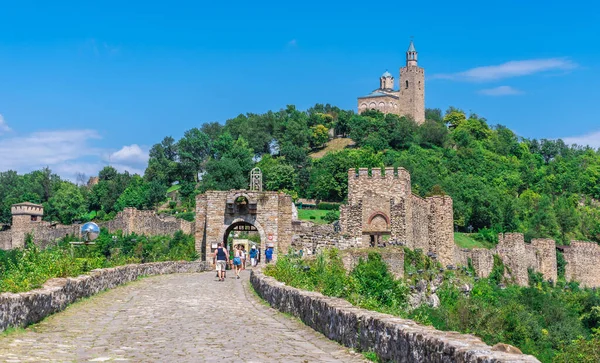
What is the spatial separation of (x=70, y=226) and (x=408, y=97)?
52944mm

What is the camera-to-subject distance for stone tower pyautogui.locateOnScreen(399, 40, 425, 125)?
104m

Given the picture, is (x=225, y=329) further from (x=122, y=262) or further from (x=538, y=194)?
(x=538, y=194)

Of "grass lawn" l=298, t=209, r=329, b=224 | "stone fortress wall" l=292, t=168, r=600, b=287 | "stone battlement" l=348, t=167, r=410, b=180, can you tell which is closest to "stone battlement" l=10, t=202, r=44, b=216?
"grass lawn" l=298, t=209, r=329, b=224

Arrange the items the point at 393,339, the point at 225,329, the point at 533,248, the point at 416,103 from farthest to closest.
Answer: the point at 416,103 → the point at 533,248 → the point at 225,329 → the point at 393,339

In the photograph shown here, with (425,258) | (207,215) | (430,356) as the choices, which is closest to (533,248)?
(425,258)

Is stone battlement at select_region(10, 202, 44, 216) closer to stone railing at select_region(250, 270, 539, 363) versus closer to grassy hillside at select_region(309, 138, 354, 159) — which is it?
grassy hillside at select_region(309, 138, 354, 159)

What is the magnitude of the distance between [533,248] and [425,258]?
22297 millimetres

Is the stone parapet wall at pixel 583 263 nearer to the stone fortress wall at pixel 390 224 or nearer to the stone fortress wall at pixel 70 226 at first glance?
the stone fortress wall at pixel 390 224

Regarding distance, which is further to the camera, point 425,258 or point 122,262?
point 425,258

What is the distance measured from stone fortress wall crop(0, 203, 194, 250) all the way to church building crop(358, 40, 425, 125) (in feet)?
155

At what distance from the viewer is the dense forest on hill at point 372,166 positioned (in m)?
68.3

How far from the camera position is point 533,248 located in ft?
163

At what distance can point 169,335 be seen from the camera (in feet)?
30.9

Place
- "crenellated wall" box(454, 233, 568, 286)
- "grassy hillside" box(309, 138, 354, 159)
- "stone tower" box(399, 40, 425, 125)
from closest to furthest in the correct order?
"crenellated wall" box(454, 233, 568, 286) < "grassy hillside" box(309, 138, 354, 159) < "stone tower" box(399, 40, 425, 125)
